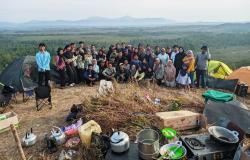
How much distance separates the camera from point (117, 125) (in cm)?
555

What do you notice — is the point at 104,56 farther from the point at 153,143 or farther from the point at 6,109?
the point at 153,143

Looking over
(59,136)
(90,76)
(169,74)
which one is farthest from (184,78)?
(59,136)

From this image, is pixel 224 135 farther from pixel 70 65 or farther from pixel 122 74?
pixel 70 65

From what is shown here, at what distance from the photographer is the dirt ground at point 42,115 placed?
5253 mm

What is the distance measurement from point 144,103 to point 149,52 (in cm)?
393

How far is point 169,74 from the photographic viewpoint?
947cm

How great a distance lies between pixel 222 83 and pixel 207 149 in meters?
5.82

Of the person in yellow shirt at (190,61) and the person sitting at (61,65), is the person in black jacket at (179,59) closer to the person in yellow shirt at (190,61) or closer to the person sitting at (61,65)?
the person in yellow shirt at (190,61)

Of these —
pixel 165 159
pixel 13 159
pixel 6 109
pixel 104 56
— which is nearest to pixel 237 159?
pixel 165 159

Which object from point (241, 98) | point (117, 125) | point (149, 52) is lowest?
point (241, 98)

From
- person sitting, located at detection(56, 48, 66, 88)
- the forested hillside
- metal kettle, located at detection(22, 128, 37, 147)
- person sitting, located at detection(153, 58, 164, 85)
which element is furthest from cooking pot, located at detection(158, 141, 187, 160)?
the forested hillside

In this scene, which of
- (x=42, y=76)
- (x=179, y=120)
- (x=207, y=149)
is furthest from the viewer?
(x=42, y=76)

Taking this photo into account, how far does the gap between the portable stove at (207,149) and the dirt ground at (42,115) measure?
7.98ft

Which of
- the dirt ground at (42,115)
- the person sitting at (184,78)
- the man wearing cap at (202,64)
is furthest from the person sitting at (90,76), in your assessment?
the man wearing cap at (202,64)
